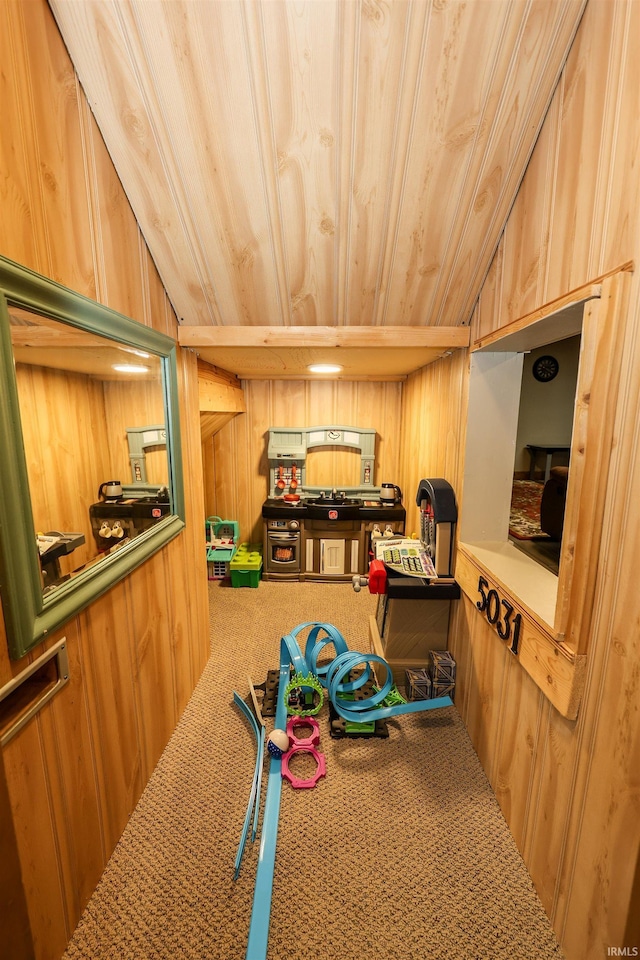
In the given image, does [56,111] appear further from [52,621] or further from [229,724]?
[229,724]

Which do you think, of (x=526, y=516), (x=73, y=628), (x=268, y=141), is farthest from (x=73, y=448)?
(x=526, y=516)

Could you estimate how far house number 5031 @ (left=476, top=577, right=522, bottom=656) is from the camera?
5.04ft

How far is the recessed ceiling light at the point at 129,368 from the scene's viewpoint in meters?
1.63

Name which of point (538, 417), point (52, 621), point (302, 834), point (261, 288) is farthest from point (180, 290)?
point (538, 417)

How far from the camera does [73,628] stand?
4.24 feet

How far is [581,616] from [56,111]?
207cm

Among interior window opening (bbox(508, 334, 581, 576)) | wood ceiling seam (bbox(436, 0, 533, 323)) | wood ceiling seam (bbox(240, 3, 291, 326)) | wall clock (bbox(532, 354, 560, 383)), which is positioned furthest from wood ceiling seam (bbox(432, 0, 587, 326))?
wall clock (bbox(532, 354, 560, 383))

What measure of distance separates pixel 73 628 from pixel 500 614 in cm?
159

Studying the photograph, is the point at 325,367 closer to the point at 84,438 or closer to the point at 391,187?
the point at 391,187

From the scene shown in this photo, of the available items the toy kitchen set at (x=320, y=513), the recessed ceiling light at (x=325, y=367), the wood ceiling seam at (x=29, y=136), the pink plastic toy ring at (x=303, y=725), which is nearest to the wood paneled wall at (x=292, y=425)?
the toy kitchen set at (x=320, y=513)

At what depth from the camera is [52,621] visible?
1.15 meters

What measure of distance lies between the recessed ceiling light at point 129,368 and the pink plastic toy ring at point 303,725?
1845mm

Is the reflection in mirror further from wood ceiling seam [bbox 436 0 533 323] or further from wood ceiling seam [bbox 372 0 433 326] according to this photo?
wood ceiling seam [bbox 436 0 533 323]

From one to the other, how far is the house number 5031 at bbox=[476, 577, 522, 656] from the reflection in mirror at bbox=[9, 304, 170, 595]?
1.53 meters
